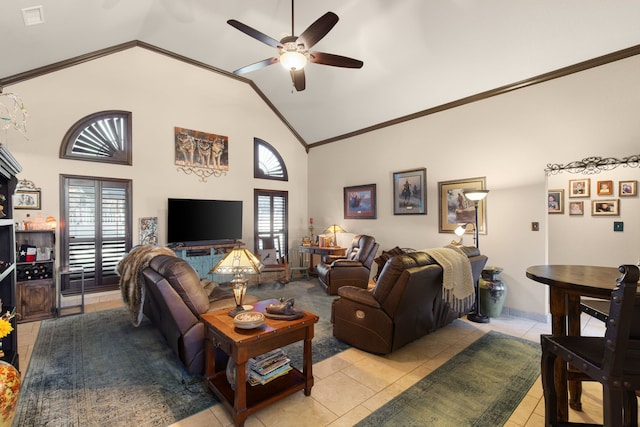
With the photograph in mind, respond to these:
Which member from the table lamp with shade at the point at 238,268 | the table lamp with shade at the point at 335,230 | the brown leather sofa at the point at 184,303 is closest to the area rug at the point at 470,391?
the table lamp with shade at the point at 238,268

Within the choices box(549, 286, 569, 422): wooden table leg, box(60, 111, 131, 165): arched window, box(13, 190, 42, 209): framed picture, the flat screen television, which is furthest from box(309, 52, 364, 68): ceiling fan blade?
box(13, 190, 42, 209): framed picture

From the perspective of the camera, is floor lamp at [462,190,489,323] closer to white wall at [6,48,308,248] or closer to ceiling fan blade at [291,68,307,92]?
ceiling fan blade at [291,68,307,92]

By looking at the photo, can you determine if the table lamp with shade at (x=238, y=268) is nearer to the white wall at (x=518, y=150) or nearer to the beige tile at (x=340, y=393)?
the beige tile at (x=340, y=393)

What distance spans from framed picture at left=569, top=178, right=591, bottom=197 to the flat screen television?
5974 mm

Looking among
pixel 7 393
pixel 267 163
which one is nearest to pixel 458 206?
pixel 267 163

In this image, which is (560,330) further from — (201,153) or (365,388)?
(201,153)

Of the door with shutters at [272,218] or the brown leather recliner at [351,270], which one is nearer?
the brown leather recliner at [351,270]

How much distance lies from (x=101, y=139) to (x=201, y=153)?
1.66 m

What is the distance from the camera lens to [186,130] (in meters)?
5.81

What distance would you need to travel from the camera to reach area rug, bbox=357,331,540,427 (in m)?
2.07

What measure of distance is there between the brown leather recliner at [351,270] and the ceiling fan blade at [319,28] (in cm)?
358

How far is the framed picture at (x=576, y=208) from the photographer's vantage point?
4.48 meters

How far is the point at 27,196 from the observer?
436 centimetres

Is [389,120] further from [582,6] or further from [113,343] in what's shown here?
[113,343]
